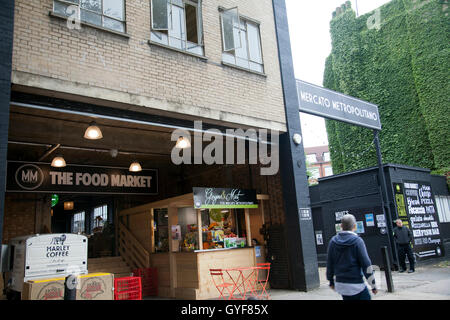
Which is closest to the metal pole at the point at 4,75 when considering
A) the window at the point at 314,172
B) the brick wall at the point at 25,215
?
the brick wall at the point at 25,215

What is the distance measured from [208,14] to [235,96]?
224cm

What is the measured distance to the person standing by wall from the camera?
11844 mm

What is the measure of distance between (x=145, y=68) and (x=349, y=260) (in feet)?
18.4

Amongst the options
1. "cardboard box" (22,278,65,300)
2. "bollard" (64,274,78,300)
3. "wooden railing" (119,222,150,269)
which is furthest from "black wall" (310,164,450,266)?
"bollard" (64,274,78,300)

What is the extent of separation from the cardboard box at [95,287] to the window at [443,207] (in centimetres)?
1440

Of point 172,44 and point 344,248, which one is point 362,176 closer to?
point 172,44

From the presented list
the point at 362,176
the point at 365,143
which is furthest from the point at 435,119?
the point at 362,176

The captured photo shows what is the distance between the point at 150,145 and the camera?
11.9m

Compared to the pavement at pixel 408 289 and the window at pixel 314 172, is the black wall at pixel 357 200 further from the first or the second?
the window at pixel 314 172

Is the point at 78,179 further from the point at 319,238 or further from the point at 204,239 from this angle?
the point at 319,238

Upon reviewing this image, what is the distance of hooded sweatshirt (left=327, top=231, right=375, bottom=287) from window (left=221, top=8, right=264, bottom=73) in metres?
6.19

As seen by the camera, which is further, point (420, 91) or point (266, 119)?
point (420, 91)

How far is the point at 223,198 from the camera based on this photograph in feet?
33.6

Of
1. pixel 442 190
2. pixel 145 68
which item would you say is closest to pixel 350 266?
pixel 145 68
